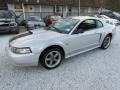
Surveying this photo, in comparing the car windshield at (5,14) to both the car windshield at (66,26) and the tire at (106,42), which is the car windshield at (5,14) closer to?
the car windshield at (66,26)

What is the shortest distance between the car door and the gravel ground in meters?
0.44

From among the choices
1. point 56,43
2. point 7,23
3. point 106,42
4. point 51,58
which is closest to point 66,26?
point 56,43

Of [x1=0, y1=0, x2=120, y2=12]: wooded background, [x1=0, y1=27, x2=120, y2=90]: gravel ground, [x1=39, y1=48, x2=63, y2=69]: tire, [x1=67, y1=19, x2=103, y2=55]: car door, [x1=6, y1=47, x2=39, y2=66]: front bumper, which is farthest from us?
[x1=0, y1=0, x2=120, y2=12]: wooded background

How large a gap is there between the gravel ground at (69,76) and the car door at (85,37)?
1.44ft

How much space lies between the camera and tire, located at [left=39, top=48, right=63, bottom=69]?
3404 millimetres

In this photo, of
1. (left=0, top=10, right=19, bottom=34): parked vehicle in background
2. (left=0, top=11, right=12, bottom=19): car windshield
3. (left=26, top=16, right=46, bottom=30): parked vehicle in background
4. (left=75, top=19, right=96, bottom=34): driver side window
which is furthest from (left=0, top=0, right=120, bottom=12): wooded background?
(left=75, top=19, right=96, bottom=34): driver side window

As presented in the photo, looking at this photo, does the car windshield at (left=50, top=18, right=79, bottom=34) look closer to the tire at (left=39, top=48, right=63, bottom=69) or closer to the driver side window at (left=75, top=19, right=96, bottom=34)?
the driver side window at (left=75, top=19, right=96, bottom=34)

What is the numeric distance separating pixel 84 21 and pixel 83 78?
6.21 feet

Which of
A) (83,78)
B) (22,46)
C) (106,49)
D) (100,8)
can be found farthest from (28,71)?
(100,8)

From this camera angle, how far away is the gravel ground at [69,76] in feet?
9.39

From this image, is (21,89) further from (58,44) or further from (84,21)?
(84,21)

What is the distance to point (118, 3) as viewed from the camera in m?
27.8

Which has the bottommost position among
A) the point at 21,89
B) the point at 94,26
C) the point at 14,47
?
the point at 21,89

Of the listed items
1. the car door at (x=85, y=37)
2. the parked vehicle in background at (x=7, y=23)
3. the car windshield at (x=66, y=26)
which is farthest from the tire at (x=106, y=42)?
the parked vehicle in background at (x=7, y=23)
